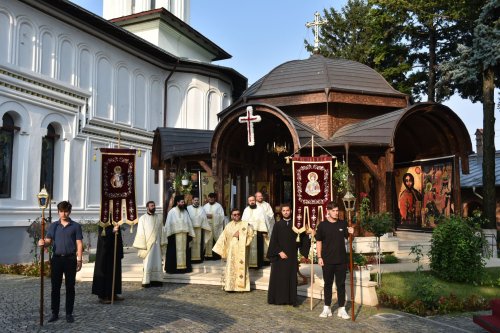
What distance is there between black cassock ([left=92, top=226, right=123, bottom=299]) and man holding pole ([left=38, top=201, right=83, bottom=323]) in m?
1.42

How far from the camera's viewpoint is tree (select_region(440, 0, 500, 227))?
16453 millimetres

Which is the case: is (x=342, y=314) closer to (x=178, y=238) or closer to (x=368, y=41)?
(x=178, y=238)

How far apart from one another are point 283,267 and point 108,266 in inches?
128

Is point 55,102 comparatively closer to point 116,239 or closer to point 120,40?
point 120,40

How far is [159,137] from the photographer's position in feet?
52.4

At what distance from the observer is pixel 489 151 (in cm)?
1652

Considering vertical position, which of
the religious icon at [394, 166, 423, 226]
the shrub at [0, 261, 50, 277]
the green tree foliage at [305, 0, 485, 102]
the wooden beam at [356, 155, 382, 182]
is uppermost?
the green tree foliage at [305, 0, 485, 102]

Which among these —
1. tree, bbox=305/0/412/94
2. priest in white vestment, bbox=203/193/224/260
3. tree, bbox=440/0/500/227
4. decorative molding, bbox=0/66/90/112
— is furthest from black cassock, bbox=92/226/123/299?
tree, bbox=305/0/412/94

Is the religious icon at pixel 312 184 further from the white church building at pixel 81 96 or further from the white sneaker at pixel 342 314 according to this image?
the white church building at pixel 81 96

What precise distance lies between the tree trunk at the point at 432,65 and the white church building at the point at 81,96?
9875 millimetres

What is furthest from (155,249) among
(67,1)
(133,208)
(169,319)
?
(67,1)

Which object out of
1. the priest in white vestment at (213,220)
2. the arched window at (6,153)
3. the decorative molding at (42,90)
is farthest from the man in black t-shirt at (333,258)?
the decorative molding at (42,90)

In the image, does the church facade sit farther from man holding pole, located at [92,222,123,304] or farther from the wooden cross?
man holding pole, located at [92,222,123,304]

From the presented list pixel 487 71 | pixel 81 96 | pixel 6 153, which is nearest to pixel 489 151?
pixel 487 71
